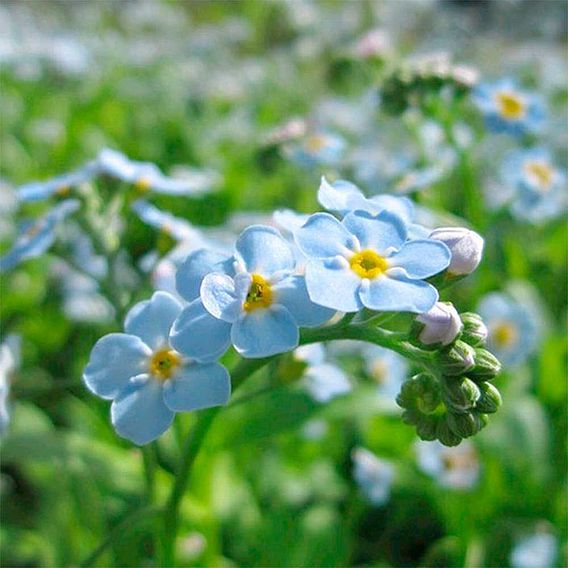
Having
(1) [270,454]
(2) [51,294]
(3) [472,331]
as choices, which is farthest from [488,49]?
(3) [472,331]

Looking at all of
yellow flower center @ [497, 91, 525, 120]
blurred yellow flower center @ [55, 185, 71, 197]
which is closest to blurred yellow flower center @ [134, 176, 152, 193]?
blurred yellow flower center @ [55, 185, 71, 197]

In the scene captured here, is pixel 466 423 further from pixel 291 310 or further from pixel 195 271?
pixel 195 271

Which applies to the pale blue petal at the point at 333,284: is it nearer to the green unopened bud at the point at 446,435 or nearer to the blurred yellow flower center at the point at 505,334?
the green unopened bud at the point at 446,435

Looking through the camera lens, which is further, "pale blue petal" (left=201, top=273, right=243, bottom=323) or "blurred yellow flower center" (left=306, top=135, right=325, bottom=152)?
"blurred yellow flower center" (left=306, top=135, right=325, bottom=152)

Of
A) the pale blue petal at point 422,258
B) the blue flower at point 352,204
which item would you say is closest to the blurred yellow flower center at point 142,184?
the blue flower at point 352,204

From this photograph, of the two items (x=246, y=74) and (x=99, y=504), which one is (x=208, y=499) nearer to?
(x=99, y=504)

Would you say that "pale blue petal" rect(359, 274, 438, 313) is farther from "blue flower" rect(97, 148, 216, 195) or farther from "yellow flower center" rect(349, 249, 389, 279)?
"blue flower" rect(97, 148, 216, 195)

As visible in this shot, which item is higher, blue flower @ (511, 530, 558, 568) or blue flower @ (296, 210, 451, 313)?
blue flower @ (296, 210, 451, 313)

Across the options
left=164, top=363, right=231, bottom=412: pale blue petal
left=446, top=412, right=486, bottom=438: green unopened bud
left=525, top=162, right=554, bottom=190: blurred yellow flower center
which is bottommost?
left=525, top=162, right=554, bottom=190: blurred yellow flower center
